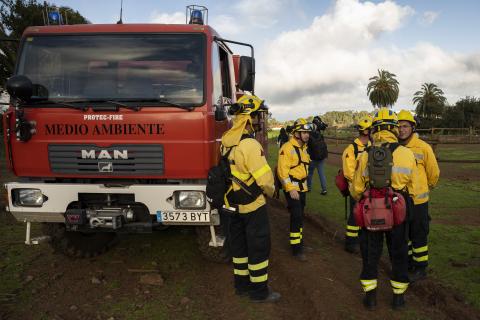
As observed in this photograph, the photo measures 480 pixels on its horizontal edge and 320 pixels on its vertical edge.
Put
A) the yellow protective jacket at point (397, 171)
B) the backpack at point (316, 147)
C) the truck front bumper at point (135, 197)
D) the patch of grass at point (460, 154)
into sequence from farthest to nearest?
1. the patch of grass at point (460, 154)
2. the backpack at point (316, 147)
3. the truck front bumper at point (135, 197)
4. the yellow protective jacket at point (397, 171)

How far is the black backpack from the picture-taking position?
3.67 metres

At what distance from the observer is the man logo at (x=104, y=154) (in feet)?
12.9

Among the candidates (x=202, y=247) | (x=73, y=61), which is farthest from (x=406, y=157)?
(x=73, y=61)

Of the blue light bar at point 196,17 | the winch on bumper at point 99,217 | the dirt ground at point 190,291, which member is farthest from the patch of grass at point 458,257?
the blue light bar at point 196,17

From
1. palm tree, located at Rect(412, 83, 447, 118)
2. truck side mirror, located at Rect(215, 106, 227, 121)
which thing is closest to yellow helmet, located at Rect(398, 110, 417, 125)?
truck side mirror, located at Rect(215, 106, 227, 121)

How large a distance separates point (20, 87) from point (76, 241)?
2139mm

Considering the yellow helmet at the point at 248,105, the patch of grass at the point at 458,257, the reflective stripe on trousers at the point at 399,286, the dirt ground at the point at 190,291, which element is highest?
the yellow helmet at the point at 248,105

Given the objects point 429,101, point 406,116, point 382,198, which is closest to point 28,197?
point 382,198

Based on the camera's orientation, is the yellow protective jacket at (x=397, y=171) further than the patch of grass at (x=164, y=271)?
No

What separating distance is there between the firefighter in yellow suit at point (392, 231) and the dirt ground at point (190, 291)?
237mm

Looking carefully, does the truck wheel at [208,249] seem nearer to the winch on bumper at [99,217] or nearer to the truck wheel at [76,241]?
the winch on bumper at [99,217]

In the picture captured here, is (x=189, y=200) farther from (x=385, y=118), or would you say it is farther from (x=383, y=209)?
(x=385, y=118)

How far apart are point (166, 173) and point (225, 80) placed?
5.16 feet

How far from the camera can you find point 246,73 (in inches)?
179
